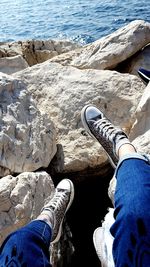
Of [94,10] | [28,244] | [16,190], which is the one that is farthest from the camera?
[94,10]

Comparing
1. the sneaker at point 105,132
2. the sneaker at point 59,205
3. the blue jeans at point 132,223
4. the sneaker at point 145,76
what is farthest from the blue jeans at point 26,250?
the sneaker at point 145,76

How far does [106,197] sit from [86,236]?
0.45 metres

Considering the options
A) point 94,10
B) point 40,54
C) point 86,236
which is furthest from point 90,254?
point 94,10

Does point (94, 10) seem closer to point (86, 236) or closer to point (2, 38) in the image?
point (2, 38)

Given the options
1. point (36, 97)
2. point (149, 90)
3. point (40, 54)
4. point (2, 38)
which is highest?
point (149, 90)

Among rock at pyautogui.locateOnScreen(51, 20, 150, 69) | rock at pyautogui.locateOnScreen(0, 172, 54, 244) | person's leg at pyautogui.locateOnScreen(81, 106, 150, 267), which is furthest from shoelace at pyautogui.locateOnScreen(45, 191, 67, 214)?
rock at pyautogui.locateOnScreen(51, 20, 150, 69)

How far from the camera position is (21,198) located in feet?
10.3

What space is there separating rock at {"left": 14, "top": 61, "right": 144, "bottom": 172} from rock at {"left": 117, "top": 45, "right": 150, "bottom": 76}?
28.4 inches

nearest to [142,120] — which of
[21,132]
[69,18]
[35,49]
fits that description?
[21,132]

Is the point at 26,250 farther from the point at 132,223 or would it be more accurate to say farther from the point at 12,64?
the point at 12,64

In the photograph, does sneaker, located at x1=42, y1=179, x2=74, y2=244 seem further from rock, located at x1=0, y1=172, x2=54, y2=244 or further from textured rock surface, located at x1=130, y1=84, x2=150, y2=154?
textured rock surface, located at x1=130, y1=84, x2=150, y2=154

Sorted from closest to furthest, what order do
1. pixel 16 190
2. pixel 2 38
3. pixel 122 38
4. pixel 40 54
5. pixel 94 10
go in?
pixel 16 190 < pixel 122 38 < pixel 40 54 < pixel 2 38 < pixel 94 10

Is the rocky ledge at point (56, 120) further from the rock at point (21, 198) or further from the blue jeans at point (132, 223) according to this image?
the blue jeans at point (132, 223)

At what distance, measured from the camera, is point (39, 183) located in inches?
131
